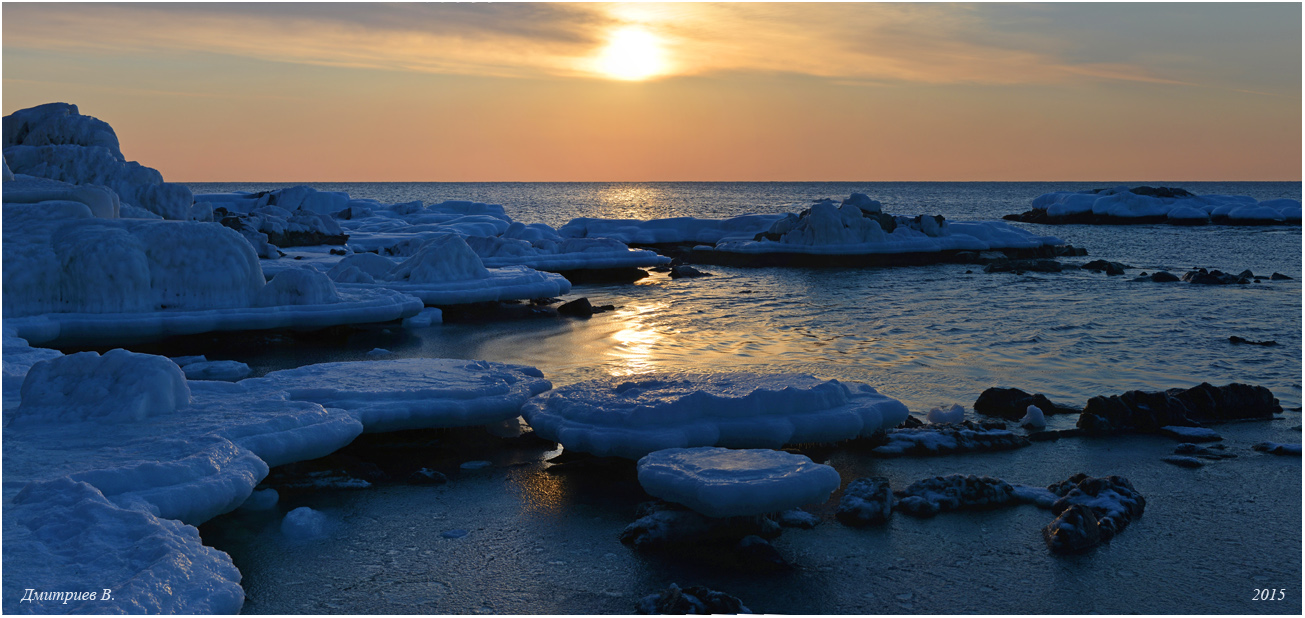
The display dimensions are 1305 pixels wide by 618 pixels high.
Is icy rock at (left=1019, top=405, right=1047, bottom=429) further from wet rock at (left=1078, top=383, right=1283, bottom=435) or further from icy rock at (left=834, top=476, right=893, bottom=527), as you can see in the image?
icy rock at (left=834, top=476, right=893, bottom=527)

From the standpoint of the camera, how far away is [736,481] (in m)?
6.75

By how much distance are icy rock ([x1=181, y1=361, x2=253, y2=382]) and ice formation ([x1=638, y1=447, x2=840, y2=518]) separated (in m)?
7.93

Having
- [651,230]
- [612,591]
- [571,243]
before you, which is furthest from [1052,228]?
[612,591]

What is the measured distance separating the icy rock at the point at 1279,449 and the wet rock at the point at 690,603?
6.67 metres

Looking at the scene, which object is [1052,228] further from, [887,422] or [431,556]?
[431,556]

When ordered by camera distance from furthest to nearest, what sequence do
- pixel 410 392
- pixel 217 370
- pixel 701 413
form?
1. pixel 217 370
2. pixel 410 392
3. pixel 701 413

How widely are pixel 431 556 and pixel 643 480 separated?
1.69 metres

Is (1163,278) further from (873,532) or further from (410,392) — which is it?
(410,392)

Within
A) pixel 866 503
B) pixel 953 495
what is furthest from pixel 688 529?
pixel 953 495

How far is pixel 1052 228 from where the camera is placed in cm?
6156

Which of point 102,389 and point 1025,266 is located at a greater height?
point 102,389

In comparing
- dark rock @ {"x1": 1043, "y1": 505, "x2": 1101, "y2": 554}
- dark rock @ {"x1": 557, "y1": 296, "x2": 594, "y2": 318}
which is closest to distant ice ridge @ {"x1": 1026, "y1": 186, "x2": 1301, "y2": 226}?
dark rock @ {"x1": 557, "y1": 296, "x2": 594, "y2": 318}

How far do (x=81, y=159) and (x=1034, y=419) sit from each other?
22967 mm

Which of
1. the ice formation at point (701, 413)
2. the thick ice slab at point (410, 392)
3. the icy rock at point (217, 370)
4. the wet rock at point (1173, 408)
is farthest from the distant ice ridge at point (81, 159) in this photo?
the wet rock at point (1173, 408)
